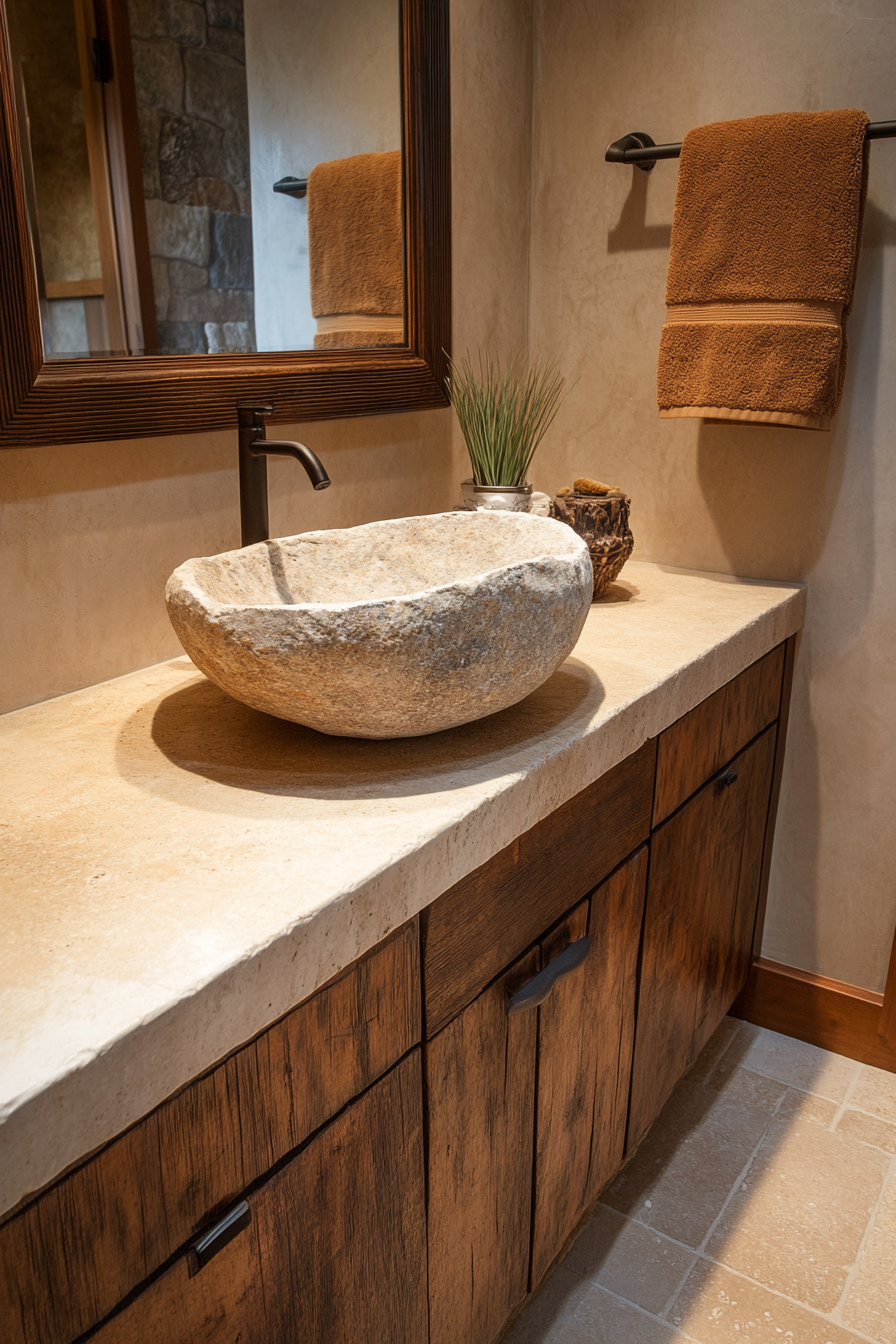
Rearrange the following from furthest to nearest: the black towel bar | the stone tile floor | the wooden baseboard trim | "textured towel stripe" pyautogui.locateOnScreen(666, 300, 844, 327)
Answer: the wooden baseboard trim
the black towel bar
"textured towel stripe" pyautogui.locateOnScreen(666, 300, 844, 327)
the stone tile floor

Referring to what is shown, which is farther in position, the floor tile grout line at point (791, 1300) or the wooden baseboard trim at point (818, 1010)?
the wooden baseboard trim at point (818, 1010)

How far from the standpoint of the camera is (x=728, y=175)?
1.42 m

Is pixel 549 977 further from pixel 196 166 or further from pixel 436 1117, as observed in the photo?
pixel 196 166

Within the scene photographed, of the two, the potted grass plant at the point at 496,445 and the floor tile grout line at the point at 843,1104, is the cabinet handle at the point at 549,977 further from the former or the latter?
the floor tile grout line at the point at 843,1104

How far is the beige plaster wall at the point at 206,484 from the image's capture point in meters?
1.05

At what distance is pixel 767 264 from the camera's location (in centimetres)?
141

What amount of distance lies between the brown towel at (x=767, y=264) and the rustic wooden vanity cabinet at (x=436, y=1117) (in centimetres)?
43

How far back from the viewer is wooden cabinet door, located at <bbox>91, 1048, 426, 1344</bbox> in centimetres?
65

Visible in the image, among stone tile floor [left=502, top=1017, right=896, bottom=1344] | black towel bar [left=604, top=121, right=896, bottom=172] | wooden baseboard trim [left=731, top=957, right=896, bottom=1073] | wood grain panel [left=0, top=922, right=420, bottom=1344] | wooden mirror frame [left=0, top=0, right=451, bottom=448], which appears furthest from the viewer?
wooden baseboard trim [left=731, top=957, right=896, bottom=1073]

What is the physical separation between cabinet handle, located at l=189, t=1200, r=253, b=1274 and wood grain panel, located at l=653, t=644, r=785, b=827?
71cm

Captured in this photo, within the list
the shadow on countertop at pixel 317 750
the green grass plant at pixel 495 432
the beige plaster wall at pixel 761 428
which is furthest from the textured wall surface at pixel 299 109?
the shadow on countertop at pixel 317 750

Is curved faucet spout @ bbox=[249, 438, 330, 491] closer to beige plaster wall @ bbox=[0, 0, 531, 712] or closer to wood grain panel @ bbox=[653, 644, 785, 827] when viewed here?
beige plaster wall @ bbox=[0, 0, 531, 712]

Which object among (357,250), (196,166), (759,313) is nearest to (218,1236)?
(196,166)

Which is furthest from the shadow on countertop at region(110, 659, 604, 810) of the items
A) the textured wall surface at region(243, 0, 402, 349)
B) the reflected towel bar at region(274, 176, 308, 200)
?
the reflected towel bar at region(274, 176, 308, 200)
